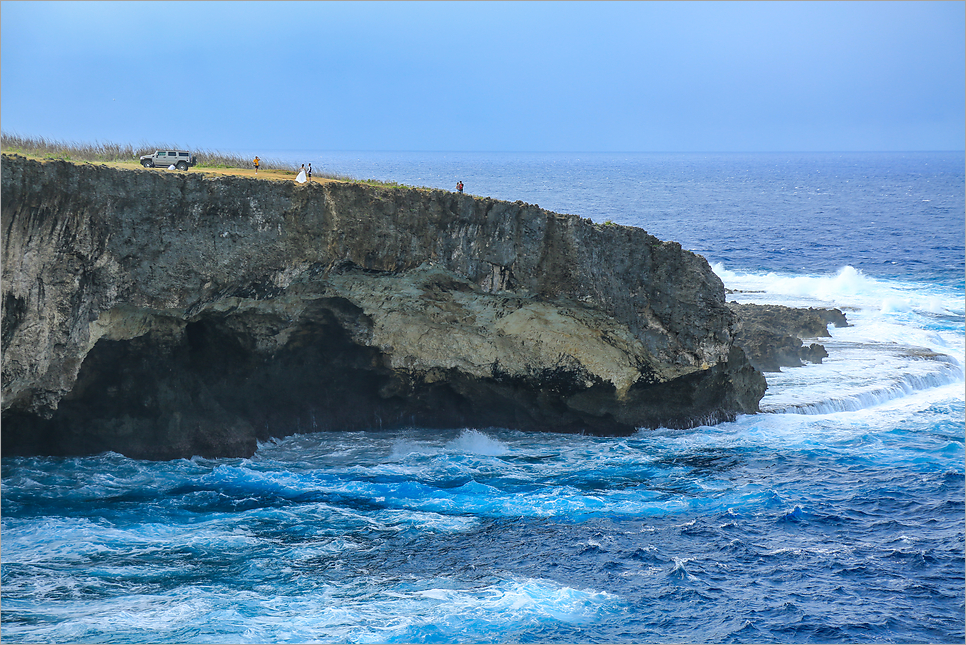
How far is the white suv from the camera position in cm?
2823

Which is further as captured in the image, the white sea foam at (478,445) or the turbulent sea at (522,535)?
the white sea foam at (478,445)

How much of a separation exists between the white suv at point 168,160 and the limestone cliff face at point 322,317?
426 cm

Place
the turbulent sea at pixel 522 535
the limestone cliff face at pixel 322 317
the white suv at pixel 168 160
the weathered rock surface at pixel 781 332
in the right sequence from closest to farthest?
the turbulent sea at pixel 522 535 < the limestone cliff face at pixel 322 317 < the white suv at pixel 168 160 < the weathered rock surface at pixel 781 332

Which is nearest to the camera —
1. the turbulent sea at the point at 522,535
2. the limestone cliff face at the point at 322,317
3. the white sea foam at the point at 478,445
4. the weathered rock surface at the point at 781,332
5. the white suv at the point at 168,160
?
the turbulent sea at the point at 522,535

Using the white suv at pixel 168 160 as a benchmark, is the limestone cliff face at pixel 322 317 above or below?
below

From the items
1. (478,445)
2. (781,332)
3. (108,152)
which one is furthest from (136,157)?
(781,332)

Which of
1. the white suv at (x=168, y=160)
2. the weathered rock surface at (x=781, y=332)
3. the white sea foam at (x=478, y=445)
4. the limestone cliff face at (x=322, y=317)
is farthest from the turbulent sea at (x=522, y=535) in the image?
the white suv at (x=168, y=160)

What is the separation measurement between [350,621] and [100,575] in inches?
264

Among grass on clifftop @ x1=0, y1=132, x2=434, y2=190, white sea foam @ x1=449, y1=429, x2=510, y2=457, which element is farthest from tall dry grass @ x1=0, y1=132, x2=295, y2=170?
white sea foam @ x1=449, y1=429, x2=510, y2=457

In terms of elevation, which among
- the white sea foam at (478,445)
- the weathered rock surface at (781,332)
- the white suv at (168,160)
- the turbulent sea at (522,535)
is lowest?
the turbulent sea at (522,535)

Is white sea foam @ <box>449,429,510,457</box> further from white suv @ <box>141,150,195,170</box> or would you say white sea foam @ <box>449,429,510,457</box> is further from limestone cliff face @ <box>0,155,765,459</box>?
white suv @ <box>141,150,195,170</box>

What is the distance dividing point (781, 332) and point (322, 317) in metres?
27.2

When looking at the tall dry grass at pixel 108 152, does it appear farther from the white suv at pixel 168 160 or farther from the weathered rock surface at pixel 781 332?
the weathered rock surface at pixel 781 332

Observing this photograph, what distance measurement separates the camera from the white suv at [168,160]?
28.2 metres
